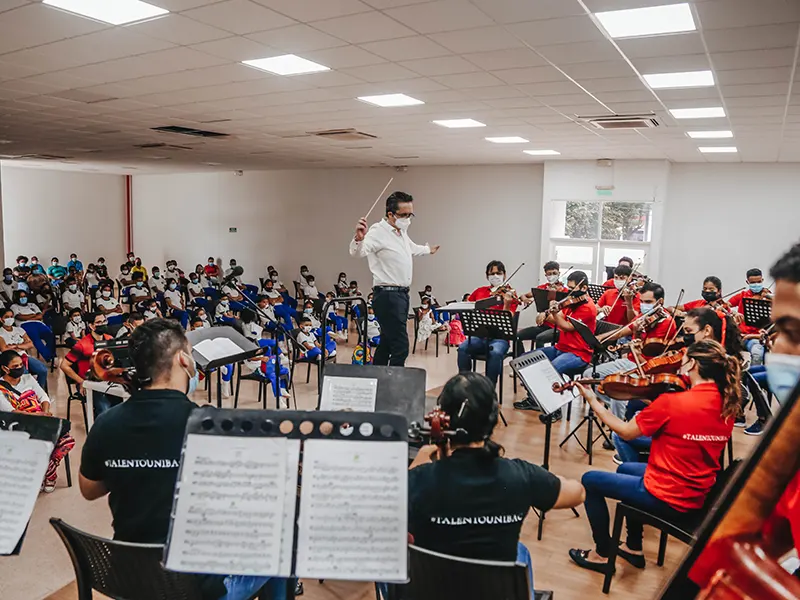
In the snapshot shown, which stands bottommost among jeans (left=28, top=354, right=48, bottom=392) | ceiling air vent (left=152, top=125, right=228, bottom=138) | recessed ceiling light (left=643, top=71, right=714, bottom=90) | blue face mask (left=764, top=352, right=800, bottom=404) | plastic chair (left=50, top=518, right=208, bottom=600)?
jeans (left=28, top=354, right=48, bottom=392)

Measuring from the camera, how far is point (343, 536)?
1433mm

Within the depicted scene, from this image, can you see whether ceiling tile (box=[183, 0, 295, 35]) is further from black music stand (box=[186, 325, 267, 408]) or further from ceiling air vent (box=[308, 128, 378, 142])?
ceiling air vent (box=[308, 128, 378, 142])

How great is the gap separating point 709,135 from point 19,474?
7518 mm

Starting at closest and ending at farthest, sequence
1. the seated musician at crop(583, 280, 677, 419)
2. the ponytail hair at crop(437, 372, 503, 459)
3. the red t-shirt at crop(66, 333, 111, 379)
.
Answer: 1. the ponytail hair at crop(437, 372, 503, 459)
2. the seated musician at crop(583, 280, 677, 419)
3. the red t-shirt at crop(66, 333, 111, 379)

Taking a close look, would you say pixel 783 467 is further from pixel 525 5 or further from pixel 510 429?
pixel 510 429

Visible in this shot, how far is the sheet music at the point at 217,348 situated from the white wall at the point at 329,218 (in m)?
8.54

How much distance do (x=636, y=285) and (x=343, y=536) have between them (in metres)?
6.19

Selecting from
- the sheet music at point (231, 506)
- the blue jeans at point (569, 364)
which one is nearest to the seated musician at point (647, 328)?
the blue jeans at point (569, 364)

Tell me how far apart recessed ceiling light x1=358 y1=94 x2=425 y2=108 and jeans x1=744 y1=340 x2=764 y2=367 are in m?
3.98

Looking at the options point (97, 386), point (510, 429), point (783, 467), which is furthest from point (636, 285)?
point (783, 467)

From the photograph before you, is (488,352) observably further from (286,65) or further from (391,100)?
(286,65)

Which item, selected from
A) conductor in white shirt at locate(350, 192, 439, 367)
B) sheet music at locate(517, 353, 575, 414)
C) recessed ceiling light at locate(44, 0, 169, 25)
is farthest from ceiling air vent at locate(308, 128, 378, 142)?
sheet music at locate(517, 353, 575, 414)

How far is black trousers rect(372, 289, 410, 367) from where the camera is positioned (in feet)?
14.8

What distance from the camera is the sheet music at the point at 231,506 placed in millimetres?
1440
